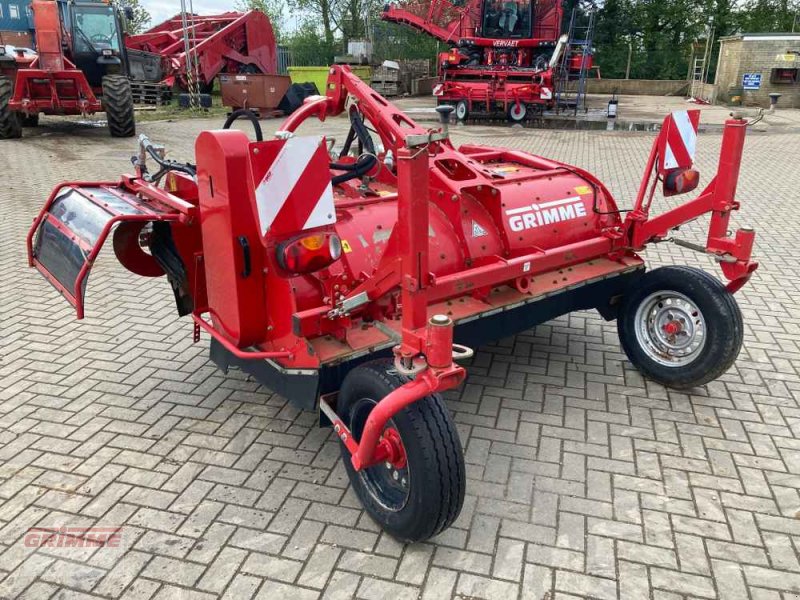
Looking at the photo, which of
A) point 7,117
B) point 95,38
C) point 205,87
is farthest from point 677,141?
point 205,87

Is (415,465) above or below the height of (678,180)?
below

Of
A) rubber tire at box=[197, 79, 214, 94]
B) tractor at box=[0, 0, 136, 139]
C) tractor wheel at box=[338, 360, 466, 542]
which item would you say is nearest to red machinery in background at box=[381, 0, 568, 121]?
rubber tire at box=[197, 79, 214, 94]

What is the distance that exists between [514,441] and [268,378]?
49.7 inches

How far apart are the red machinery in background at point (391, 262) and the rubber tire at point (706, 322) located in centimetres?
1

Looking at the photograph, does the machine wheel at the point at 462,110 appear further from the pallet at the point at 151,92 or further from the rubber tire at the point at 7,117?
the rubber tire at the point at 7,117

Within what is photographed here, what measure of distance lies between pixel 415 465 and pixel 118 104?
39.5 feet

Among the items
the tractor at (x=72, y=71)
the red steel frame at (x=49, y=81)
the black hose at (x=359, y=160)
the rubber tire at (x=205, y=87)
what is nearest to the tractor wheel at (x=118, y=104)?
the tractor at (x=72, y=71)

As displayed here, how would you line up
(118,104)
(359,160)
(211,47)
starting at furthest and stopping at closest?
(211,47) < (118,104) < (359,160)

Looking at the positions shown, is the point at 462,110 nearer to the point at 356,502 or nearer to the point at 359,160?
the point at 359,160

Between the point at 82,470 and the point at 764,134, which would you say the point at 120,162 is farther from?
the point at 764,134

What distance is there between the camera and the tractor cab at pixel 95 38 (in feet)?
42.2

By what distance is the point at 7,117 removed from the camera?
1212cm

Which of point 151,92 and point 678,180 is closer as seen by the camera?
point 678,180
